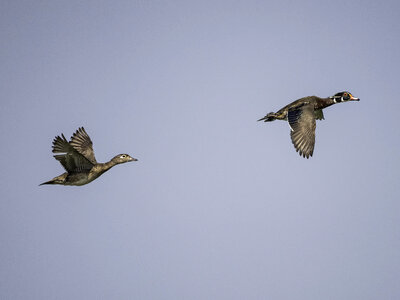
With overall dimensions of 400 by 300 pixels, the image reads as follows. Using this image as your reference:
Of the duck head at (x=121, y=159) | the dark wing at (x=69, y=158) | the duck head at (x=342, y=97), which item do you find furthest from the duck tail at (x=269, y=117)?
the dark wing at (x=69, y=158)

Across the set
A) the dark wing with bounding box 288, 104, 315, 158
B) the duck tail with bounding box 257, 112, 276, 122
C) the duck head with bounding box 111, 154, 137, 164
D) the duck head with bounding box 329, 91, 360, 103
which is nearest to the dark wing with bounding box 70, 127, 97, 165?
the duck head with bounding box 111, 154, 137, 164

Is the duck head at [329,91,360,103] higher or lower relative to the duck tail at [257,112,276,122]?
higher

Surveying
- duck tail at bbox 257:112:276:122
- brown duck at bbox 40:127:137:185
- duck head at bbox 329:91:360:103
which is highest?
duck head at bbox 329:91:360:103

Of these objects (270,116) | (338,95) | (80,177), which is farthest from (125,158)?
(338,95)

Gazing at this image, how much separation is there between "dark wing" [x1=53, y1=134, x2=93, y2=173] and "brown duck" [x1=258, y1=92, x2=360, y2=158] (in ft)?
24.3

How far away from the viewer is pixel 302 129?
68.8ft

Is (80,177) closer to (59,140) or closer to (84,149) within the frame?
(59,140)

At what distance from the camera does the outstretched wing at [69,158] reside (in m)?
19.5

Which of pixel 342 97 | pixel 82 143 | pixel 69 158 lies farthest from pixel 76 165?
pixel 342 97

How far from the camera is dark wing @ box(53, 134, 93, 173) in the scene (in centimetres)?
1950

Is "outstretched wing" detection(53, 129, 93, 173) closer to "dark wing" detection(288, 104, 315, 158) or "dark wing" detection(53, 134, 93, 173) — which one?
"dark wing" detection(53, 134, 93, 173)

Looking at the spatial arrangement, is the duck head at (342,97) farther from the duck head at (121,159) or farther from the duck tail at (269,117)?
the duck head at (121,159)

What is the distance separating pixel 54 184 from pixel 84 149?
3361 millimetres

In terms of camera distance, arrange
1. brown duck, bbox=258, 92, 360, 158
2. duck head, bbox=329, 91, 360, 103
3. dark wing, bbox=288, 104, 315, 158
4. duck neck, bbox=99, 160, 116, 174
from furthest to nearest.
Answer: duck head, bbox=329, 91, 360, 103 → duck neck, bbox=99, 160, 116, 174 → brown duck, bbox=258, 92, 360, 158 → dark wing, bbox=288, 104, 315, 158
